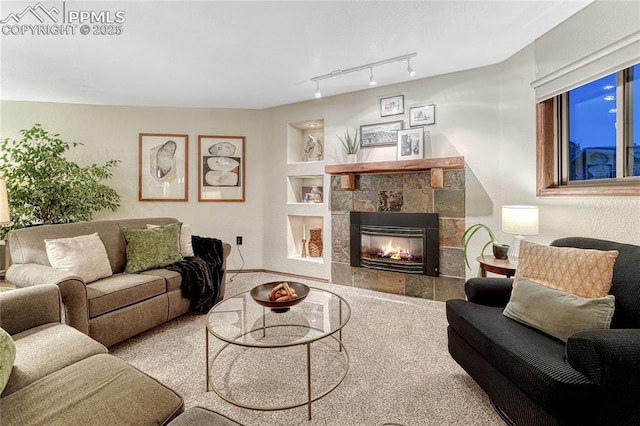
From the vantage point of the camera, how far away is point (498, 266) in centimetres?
235

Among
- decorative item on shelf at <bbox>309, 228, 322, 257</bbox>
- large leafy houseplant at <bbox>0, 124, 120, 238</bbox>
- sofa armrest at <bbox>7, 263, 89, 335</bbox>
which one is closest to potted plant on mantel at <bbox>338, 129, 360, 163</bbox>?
decorative item on shelf at <bbox>309, 228, 322, 257</bbox>

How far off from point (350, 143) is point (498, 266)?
211cm

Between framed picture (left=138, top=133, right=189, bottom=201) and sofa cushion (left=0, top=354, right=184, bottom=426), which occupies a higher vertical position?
framed picture (left=138, top=133, right=189, bottom=201)

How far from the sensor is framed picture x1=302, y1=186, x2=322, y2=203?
13.8 feet

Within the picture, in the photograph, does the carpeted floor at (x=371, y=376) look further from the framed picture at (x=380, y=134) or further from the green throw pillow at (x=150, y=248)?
the framed picture at (x=380, y=134)

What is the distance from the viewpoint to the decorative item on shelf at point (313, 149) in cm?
421

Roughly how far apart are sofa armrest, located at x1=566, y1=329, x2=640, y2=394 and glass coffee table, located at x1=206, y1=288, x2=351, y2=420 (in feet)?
3.46

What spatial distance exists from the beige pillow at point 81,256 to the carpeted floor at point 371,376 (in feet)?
1.99

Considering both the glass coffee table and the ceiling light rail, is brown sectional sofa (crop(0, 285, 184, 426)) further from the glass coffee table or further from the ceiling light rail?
the ceiling light rail

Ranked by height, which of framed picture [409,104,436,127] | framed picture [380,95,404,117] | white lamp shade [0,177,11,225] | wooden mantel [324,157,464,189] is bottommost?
white lamp shade [0,177,11,225]

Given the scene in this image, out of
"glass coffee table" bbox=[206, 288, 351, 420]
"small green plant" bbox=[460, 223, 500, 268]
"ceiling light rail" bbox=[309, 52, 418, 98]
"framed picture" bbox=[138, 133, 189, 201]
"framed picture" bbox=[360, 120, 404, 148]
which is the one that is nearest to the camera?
"glass coffee table" bbox=[206, 288, 351, 420]

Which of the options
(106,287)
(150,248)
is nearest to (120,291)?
(106,287)

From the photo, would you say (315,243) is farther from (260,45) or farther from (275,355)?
(260,45)

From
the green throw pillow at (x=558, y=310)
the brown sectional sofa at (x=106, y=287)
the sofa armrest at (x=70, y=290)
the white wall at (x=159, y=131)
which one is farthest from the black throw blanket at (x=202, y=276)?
the green throw pillow at (x=558, y=310)
